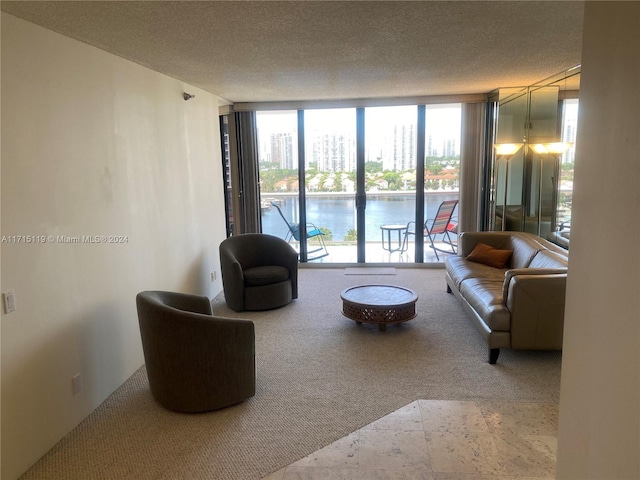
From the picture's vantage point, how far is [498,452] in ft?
8.04

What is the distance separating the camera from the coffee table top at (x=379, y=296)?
4234 millimetres

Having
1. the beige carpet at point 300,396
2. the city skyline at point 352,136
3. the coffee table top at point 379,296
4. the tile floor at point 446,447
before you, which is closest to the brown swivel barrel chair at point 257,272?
the beige carpet at point 300,396

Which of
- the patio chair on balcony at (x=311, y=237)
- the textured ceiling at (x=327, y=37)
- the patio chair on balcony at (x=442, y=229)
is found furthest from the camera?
the patio chair on balcony at (x=311, y=237)

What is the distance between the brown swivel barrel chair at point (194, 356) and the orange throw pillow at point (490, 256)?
10.1 ft

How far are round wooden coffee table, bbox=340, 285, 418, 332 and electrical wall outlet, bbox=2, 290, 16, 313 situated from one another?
272 cm

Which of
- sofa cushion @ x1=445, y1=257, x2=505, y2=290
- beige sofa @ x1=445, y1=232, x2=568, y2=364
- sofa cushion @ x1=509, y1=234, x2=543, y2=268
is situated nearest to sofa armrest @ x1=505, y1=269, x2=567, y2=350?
beige sofa @ x1=445, y1=232, x2=568, y2=364

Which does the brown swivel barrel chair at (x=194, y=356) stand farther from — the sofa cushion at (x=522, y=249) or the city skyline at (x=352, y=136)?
the city skyline at (x=352, y=136)

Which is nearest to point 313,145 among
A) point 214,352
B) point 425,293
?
point 425,293

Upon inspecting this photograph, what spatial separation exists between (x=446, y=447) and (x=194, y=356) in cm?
159

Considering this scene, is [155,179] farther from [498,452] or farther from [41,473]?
[498,452]

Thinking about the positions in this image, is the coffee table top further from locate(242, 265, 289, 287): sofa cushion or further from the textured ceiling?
the textured ceiling

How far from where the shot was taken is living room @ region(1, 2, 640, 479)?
114cm

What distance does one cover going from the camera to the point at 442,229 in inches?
270

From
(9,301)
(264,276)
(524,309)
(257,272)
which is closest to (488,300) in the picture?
(524,309)
